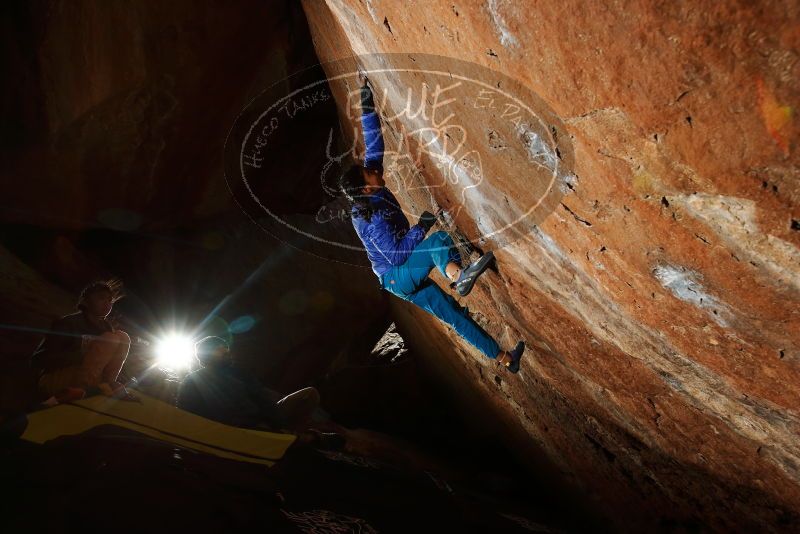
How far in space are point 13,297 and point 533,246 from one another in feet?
24.8

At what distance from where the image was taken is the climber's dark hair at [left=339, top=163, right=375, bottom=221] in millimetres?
3455

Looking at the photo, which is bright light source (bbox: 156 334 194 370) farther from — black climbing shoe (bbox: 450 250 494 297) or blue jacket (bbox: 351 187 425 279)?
black climbing shoe (bbox: 450 250 494 297)

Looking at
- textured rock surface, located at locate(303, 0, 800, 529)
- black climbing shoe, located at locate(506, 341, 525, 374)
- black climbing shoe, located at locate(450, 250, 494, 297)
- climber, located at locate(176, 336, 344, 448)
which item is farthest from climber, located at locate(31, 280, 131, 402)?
black climbing shoe, located at locate(506, 341, 525, 374)

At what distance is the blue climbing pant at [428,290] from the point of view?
3703mm

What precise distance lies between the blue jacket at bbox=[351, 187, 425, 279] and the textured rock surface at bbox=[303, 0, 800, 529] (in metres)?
0.47

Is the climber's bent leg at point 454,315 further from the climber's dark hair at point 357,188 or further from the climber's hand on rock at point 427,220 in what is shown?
the climber's dark hair at point 357,188

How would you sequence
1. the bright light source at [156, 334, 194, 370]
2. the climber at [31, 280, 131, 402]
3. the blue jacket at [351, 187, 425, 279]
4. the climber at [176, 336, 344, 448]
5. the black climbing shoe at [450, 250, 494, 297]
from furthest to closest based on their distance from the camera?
the bright light source at [156, 334, 194, 370]
the climber at [176, 336, 344, 448]
the climber at [31, 280, 131, 402]
the blue jacket at [351, 187, 425, 279]
the black climbing shoe at [450, 250, 494, 297]

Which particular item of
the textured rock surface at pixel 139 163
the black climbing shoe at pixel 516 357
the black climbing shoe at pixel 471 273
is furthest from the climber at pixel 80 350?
the black climbing shoe at pixel 516 357

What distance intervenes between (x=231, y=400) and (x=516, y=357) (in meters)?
4.65

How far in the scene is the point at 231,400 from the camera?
21.5 ft

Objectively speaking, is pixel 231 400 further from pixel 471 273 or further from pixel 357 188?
pixel 471 273

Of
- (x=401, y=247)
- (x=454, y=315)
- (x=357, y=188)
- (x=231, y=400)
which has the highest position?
(x=231, y=400)

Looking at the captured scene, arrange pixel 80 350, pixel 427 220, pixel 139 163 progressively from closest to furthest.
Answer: pixel 427 220, pixel 80 350, pixel 139 163

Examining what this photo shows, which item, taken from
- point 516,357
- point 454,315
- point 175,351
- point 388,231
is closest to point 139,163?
point 388,231
